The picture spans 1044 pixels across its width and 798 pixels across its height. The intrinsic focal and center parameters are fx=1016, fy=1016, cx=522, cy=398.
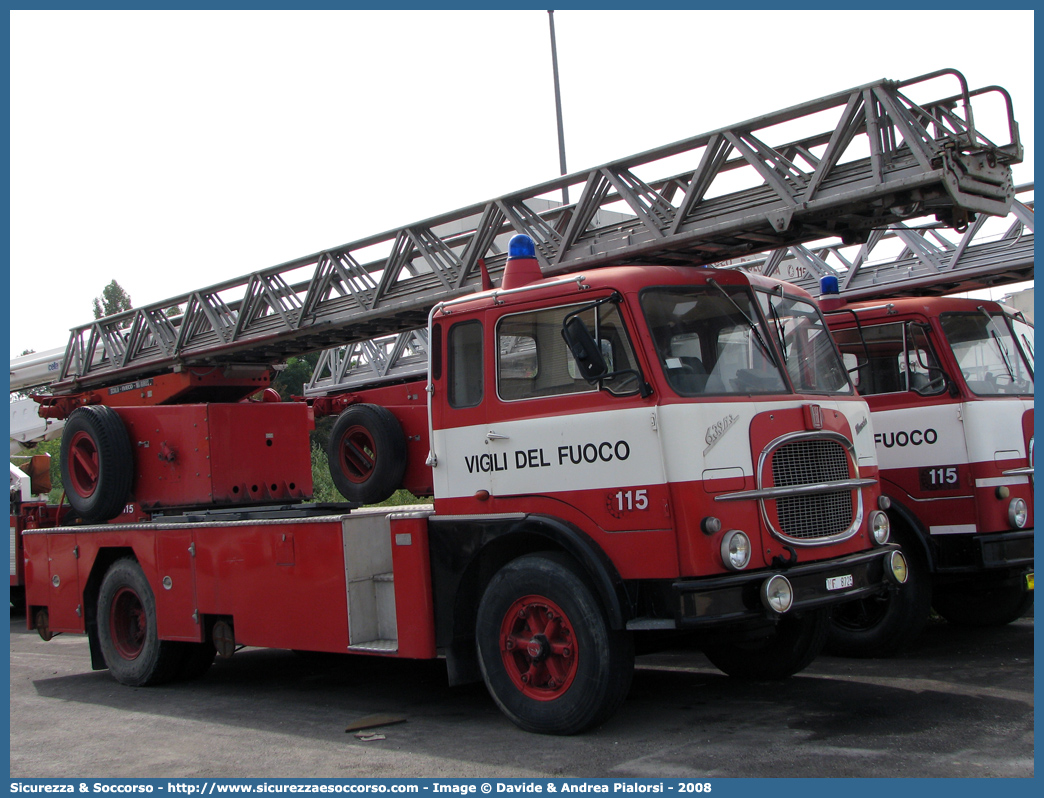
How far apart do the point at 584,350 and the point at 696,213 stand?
165 cm

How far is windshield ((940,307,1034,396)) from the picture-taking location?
26.8ft

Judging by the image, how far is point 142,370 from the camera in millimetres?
11328

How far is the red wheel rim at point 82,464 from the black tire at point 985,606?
8.05m

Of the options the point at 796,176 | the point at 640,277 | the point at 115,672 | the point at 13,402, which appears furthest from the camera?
the point at 13,402

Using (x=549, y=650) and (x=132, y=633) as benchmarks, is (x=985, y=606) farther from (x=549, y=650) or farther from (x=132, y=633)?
(x=132, y=633)

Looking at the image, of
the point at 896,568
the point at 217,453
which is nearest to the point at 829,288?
the point at 896,568

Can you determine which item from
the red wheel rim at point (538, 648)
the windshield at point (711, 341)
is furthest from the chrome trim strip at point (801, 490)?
the red wheel rim at point (538, 648)

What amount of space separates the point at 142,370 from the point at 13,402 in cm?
813

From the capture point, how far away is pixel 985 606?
Answer: 9.39 meters

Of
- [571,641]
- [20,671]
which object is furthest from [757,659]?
[20,671]

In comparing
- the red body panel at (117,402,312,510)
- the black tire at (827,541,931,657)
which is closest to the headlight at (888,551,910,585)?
the black tire at (827,541,931,657)

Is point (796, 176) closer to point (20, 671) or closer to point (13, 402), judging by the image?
point (20, 671)

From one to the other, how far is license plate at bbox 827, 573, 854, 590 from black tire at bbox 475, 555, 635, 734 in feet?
4.12

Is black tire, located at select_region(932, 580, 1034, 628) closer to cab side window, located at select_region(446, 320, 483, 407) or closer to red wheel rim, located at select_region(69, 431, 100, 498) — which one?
cab side window, located at select_region(446, 320, 483, 407)
